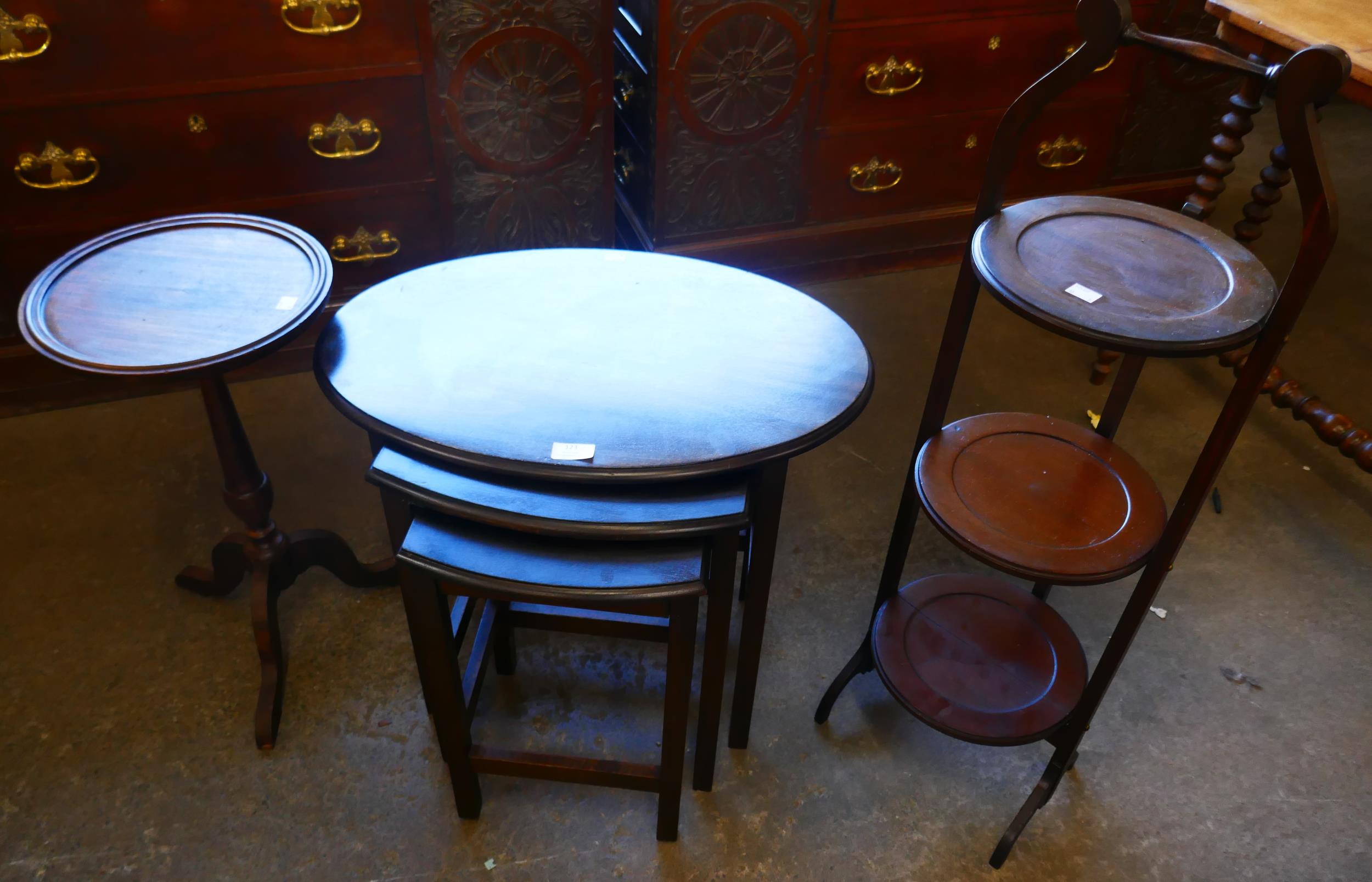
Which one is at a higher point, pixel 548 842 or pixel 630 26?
pixel 630 26

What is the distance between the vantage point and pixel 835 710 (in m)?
1.99

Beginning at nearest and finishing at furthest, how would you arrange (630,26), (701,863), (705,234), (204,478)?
(701,863) < (204,478) < (630,26) < (705,234)

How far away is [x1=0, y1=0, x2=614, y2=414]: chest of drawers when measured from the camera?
2.18 metres

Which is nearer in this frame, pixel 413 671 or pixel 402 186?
pixel 413 671

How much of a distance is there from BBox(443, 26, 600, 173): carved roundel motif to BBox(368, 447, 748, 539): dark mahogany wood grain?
4.42 feet

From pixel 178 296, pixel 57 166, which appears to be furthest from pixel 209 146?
pixel 178 296

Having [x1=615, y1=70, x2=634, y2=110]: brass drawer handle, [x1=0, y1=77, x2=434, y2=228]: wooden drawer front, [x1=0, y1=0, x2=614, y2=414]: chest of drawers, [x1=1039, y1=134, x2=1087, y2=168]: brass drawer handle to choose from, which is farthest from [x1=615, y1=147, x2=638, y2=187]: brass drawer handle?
[x1=1039, y1=134, x2=1087, y2=168]: brass drawer handle

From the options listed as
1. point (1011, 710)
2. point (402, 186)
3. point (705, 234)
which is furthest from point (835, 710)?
point (402, 186)

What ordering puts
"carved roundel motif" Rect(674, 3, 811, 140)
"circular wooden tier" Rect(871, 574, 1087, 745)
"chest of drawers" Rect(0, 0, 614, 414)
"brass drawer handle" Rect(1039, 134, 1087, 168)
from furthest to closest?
"brass drawer handle" Rect(1039, 134, 1087, 168) → "carved roundel motif" Rect(674, 3, 811, 140) → "chest of drawers" Rect(0, 0, 614, 414) → "circular wooden tier" Rect(871, 574, 1087, 745)

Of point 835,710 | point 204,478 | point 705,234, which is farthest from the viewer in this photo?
point 705,234

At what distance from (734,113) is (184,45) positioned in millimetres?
1357

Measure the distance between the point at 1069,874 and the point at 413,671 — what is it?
4.30ft

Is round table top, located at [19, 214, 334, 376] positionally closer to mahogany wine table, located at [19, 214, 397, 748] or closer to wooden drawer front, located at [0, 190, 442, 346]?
mahogany wine table, located at [19, 214, 397, 748]

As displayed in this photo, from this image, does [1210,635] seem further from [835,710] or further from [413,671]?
[413,671]
